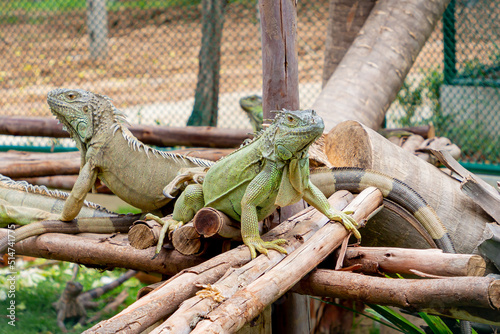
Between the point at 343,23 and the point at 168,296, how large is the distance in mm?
4424

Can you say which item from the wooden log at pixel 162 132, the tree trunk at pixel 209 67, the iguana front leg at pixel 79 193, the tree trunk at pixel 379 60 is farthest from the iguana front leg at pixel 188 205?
the tree trunk at pixel 209 67

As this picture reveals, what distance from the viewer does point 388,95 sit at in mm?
4898

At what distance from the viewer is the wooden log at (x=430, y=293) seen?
1.96 meters

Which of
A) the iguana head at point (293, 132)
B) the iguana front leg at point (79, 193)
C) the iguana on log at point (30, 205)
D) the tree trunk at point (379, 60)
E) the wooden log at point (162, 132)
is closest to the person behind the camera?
the iguana head at point (293, 132)

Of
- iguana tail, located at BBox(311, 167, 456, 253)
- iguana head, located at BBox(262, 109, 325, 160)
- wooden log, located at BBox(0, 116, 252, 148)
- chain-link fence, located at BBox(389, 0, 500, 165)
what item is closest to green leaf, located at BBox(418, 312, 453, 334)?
iguana tail, located at BBox(311, 167, 456, 253)

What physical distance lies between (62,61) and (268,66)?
6.18 m

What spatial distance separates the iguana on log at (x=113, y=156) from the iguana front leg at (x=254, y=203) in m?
0.91

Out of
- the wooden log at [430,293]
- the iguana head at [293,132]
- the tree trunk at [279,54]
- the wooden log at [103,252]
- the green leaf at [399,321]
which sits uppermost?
the tree trunk at [279,54]

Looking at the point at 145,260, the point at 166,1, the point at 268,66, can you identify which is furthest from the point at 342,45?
the point at 145,260

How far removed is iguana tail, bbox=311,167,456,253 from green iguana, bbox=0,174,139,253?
130 cm

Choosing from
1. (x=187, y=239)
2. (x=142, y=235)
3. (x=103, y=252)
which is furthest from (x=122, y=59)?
(x=187, y=239)

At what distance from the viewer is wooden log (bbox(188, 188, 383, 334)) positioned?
5.97 feet

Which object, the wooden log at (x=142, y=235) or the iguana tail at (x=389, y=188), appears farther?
the iguana tail at (x=389, y=188)

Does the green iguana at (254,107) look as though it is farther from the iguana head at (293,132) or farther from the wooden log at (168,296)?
the wooden log at (168,296)
